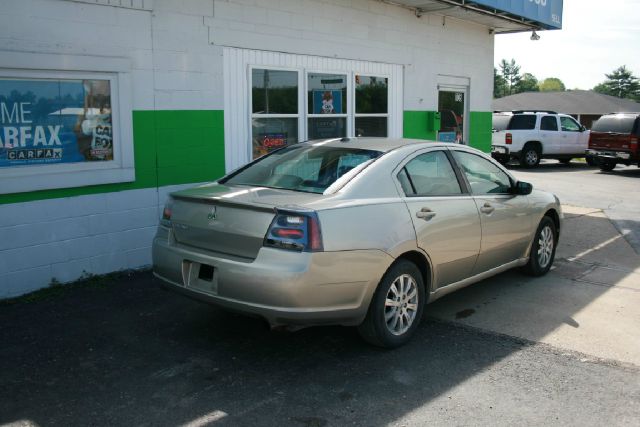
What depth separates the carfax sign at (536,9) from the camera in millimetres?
10391

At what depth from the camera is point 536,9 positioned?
11.5m

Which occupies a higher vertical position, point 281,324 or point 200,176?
point 200,176

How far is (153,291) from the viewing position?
6.28m

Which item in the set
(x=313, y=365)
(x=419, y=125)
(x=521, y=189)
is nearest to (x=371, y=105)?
(x=419, y=125)

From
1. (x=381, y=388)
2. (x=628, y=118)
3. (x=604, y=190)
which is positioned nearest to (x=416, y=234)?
(x=381, y=388)

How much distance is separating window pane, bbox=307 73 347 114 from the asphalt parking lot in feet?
12.5

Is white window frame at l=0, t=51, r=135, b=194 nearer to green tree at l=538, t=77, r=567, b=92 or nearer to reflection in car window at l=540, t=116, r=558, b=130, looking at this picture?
reflection in car window at l=540, t=116, r=558, b=130

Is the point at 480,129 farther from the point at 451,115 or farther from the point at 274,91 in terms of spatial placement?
the point at 274,91

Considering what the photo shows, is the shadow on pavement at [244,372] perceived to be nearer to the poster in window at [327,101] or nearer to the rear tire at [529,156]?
the poster in window at [327,101]

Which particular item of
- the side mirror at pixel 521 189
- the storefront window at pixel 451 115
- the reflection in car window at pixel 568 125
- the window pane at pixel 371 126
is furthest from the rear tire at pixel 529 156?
the side mirror at pixel 521 189

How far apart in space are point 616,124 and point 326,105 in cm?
1474

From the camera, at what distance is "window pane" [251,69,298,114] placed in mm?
8117

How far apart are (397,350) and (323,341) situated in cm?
60

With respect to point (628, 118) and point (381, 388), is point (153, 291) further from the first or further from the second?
point (628, 118)
